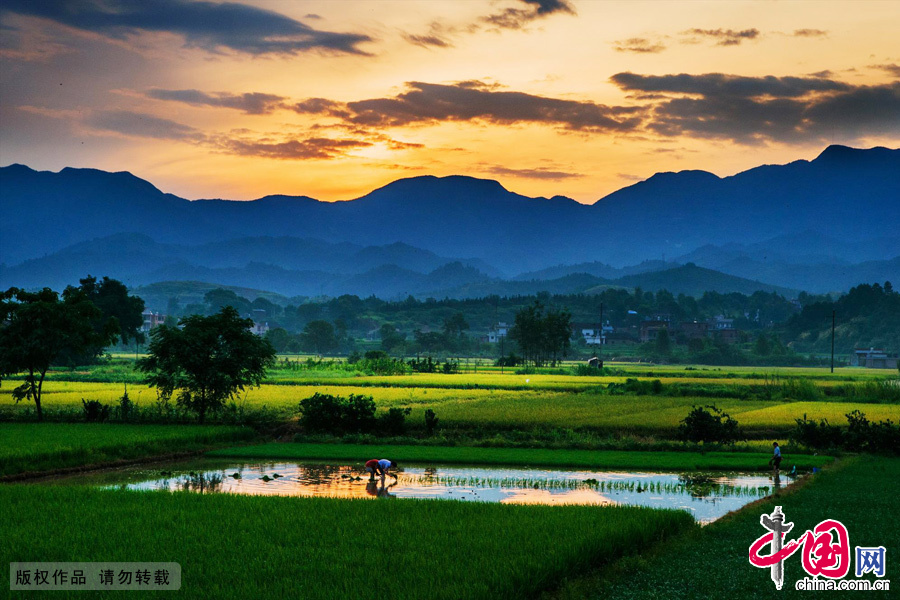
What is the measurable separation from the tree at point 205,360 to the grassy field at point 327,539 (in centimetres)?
1759

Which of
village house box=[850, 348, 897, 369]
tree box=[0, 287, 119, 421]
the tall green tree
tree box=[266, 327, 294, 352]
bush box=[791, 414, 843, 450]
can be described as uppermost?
the tall green tree

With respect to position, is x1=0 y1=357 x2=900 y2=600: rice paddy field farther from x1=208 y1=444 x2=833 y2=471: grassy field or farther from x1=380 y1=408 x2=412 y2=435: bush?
x1=380 y1=408 x2=412 y2=435: bush

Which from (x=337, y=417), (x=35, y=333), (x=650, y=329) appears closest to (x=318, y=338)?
(x=650, y=329)

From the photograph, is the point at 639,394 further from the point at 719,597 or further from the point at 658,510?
the point at 719,597

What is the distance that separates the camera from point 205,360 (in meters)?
37.8

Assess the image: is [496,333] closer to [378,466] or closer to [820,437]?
[820,437]

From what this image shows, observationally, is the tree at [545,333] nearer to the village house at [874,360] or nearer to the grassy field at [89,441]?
the village house at [874,360]

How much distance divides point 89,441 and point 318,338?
409 ft

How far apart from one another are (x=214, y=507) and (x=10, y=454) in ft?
35.6

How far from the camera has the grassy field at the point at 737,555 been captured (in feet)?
41.2

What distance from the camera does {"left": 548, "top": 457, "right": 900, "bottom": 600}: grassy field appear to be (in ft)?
41.2

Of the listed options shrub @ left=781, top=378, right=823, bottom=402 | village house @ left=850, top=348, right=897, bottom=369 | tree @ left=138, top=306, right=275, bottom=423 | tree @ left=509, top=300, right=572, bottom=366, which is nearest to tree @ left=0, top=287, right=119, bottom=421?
tree @ left=138, top=306, right=275, bottom=423

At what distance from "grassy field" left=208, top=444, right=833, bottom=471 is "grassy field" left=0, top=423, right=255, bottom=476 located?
1.78 meters

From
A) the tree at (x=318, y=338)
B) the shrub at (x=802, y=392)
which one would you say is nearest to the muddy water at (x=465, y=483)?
the shrub at (x=802, y=392)
